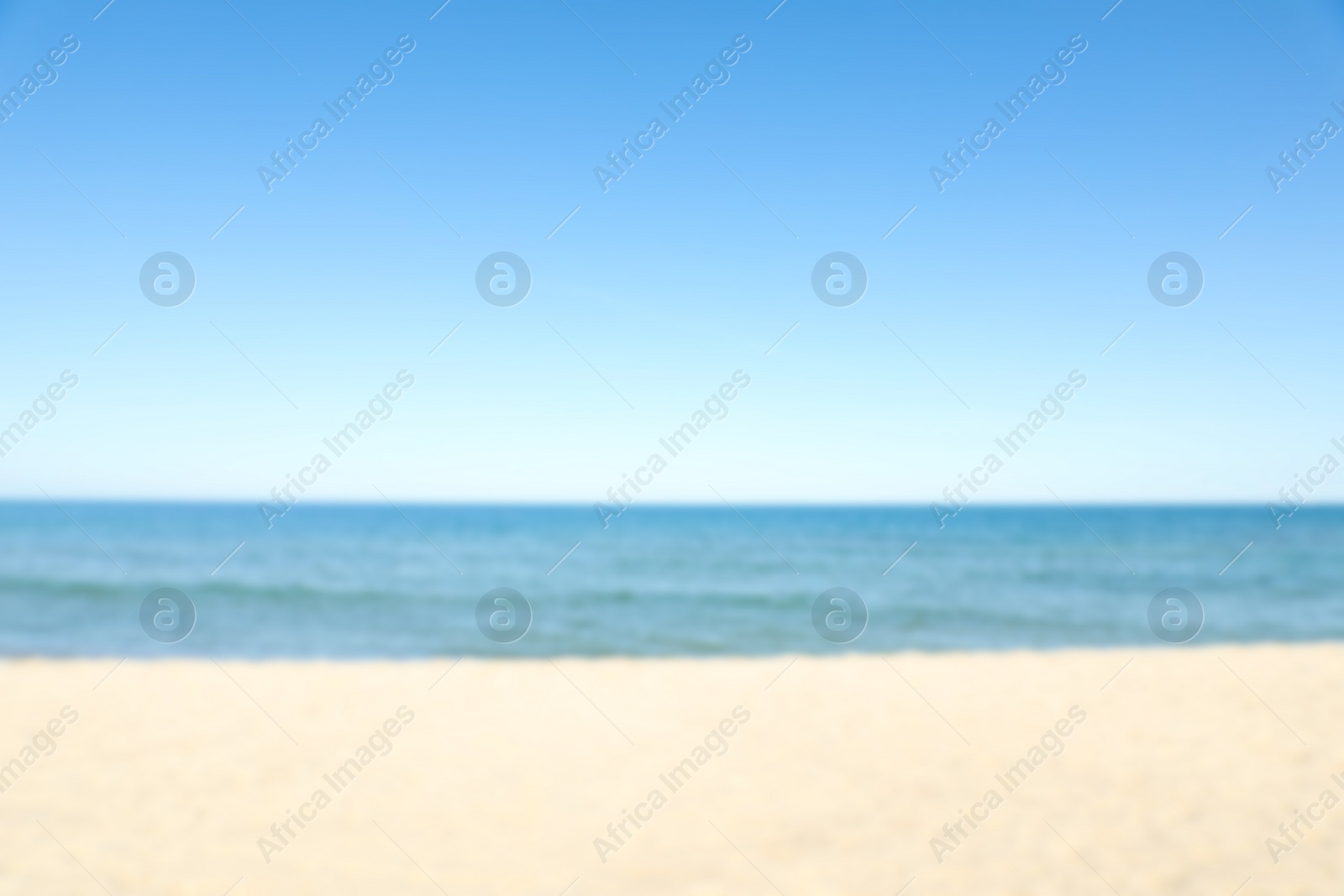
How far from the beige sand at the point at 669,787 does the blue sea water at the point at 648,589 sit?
4.22m

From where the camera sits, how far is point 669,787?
5.67m

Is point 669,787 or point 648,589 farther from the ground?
point 648,589

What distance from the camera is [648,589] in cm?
2055

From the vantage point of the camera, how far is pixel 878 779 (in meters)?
Result: 5.79

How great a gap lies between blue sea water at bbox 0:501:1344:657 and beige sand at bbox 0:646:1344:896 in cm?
422

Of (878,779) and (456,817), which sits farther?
(878,779)

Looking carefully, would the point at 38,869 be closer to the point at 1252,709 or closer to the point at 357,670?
the point at 357,670

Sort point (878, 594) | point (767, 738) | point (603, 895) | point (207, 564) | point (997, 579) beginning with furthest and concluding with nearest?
point (207, 564) → point (997, 579) → point (878, 594) → point (767, 738) → point (603, 895)

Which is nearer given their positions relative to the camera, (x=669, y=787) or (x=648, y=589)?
(x=669, y=787)

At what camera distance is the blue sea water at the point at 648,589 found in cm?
1359

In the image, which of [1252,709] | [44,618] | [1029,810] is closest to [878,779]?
[1029,810]

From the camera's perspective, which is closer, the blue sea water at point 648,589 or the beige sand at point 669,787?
the beige sand at point 669,787

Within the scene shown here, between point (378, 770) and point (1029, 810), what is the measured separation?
190 inches

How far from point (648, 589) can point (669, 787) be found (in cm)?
1494
